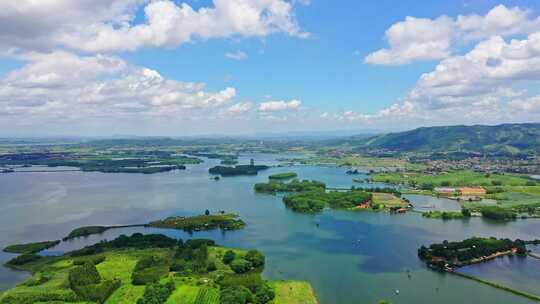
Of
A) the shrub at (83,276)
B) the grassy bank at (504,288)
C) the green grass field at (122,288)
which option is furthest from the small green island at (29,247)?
the grassy bank at (504,288)

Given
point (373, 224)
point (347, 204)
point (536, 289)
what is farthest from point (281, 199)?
point (536, 289)

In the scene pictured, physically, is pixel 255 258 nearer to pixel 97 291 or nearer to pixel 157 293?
pixel 157 293

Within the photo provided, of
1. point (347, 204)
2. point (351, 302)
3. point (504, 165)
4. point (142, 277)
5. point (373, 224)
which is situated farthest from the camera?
point (504, 165)

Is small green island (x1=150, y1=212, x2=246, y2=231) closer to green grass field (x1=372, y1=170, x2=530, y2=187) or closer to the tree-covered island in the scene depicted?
the tree-covered island

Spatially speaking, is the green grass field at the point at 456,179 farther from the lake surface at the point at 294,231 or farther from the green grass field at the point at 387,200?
the green grass field at the point at 387,200

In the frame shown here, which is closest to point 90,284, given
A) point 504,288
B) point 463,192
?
point 504,288

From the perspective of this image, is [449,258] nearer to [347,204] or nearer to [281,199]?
[347,204]
